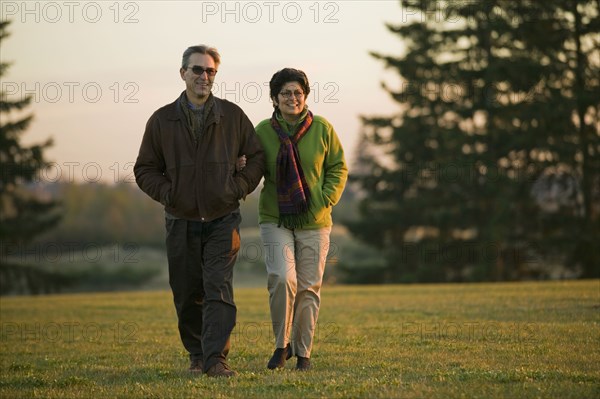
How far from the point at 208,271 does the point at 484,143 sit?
98.9 ft

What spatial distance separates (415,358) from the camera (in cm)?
878

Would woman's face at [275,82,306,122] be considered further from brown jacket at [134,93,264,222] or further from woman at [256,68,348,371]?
brown jacket at [134,93,264,222]

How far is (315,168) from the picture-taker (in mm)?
8195

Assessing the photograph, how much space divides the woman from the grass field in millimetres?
442

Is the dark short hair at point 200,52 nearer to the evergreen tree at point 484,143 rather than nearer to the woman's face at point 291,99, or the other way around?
the woman's face at point 291,99

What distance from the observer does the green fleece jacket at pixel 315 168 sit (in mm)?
8133

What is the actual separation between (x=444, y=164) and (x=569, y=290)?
20543mm

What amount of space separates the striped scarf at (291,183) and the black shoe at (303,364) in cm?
119

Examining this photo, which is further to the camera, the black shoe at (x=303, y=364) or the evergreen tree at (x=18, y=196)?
the evergreen tree at (x=18, y=196)

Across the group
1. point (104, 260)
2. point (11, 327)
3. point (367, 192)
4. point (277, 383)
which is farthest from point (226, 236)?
point (104, 260)

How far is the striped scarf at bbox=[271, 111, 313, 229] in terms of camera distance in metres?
7.96

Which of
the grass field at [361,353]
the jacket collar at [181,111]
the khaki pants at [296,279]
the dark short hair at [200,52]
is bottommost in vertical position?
the grass field at [361,353]

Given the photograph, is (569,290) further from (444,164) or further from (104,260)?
(104,260)

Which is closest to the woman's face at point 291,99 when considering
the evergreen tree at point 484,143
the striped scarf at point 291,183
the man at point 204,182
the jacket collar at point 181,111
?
the striped scarf at point 291,183
